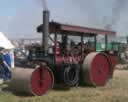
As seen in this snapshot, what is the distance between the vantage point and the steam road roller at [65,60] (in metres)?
9.09

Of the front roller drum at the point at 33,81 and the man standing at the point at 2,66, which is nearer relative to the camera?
the front roller drum at the point at 33,81

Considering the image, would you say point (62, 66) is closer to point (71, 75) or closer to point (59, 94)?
point (71, 75)

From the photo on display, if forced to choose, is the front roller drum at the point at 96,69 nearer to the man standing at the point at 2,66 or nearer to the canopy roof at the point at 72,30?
the canopy roof at the point at 72,30

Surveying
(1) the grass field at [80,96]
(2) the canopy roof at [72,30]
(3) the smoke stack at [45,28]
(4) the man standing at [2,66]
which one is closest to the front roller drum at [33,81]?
(1) the grass field at [80,96]

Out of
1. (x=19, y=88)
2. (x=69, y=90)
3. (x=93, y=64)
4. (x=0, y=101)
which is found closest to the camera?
(x=0, y=101)

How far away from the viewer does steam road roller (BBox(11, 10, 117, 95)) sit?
909 cm

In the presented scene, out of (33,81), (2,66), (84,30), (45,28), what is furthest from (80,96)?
(2,66)

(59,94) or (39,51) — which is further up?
(39,51)

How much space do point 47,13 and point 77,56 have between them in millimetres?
1696

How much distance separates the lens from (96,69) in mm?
10539

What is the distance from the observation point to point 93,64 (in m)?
10.4

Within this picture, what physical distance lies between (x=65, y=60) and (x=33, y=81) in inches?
70.7

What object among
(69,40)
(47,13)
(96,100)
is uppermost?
(47,13)

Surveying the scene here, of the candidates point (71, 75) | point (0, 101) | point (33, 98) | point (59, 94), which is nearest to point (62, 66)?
point (71, 75)
